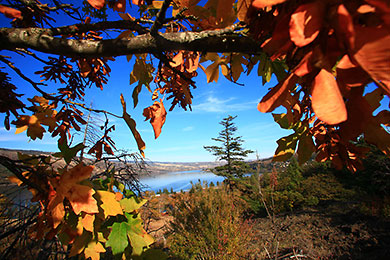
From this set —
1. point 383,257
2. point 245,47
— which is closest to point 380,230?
point 383,257

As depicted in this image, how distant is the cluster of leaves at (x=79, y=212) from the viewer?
541mm

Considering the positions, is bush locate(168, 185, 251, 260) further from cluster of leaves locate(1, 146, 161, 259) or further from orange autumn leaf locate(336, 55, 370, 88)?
orange autumn leaf locate(336, 55, 370, 88)

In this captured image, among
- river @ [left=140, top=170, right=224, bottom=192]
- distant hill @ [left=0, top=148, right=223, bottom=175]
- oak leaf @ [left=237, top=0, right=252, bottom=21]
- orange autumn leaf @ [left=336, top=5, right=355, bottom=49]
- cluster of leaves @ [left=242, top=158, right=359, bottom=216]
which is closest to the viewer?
orange autumn leaf @ [left=336, top=5, right=355, bottom=49]

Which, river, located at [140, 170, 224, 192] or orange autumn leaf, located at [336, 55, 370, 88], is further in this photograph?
river, located at [140, 170, 224, 192]

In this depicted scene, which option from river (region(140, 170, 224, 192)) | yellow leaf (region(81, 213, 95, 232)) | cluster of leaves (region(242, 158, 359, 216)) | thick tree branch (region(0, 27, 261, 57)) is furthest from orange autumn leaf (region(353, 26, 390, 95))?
cluster of leaves (region(242, 158, 359, 216))

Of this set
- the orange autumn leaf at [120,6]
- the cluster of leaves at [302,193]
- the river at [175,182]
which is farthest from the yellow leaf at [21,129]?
the cluster of leaves at [302,193]

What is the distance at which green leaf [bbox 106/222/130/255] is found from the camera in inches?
28.6

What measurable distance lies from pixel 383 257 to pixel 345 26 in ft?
16.3

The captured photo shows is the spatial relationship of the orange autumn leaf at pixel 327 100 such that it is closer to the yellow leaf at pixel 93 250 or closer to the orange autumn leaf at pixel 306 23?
the orange autumn leaf at pixel 306 23

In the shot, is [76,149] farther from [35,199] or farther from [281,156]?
[281,156]

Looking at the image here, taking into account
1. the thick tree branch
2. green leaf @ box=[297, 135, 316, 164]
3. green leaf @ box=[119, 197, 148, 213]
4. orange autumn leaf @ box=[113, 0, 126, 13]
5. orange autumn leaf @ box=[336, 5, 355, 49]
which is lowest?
green leaf @ box=[119, 197, 148, 213]

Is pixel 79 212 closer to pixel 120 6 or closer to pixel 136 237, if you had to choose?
pixel 136 237

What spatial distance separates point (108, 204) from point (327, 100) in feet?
2.38

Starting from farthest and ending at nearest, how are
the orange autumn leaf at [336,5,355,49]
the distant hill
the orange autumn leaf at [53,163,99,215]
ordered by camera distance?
the distant hill
the orange autumn leaf at [53,163,99,215]
the orange autumn leaf at [336,5,355,49]
